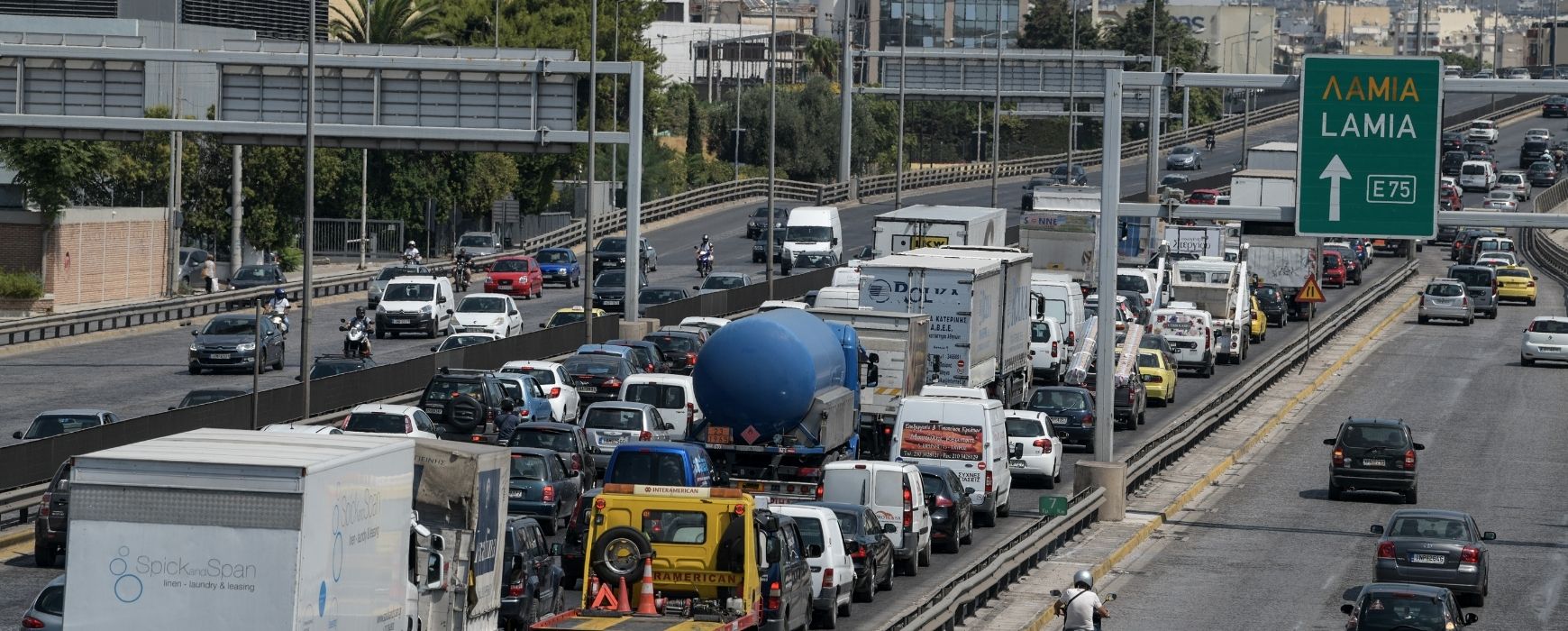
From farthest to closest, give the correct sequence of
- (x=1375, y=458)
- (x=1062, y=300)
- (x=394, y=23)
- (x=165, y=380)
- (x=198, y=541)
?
(x=394, y=23) → (x=1062, y=300) → (x=165, y=380) → (x=1375, y=458) → (x=198, y=541)

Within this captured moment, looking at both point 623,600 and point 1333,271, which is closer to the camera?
point 623,600

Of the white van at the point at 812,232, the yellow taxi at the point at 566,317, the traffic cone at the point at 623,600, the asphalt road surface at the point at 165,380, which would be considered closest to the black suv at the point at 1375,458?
the asphalt road surface at the point at 165,380

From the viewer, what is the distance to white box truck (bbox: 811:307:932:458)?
36.7m

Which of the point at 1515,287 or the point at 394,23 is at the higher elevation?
the point at 394,23

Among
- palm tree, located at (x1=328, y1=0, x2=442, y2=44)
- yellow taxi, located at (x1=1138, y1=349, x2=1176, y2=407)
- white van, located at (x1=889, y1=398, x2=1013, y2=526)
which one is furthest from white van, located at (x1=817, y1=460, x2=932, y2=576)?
palm tree, located at (x1=328, y1=0, x2=442, y2=44)

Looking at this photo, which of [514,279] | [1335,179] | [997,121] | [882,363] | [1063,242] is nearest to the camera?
[1335,179]

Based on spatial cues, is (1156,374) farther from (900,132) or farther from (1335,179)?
(900,132)

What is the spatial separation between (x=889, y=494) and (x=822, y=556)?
3693 mm

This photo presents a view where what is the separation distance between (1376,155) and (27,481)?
1894 centimetres

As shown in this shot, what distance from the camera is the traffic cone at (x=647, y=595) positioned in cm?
2131

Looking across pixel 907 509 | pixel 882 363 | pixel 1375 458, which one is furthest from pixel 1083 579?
pixel 1375 458

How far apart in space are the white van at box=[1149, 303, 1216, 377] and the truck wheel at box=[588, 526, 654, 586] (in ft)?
110

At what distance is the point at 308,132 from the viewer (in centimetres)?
3931

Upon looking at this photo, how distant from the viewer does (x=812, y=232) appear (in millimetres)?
77750
